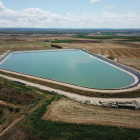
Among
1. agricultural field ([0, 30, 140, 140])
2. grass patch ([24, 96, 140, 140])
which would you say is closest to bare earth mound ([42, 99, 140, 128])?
agricultural field ([0, 30, 140, 140])

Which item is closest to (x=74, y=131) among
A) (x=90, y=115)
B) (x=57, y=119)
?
(x=57, y=119)

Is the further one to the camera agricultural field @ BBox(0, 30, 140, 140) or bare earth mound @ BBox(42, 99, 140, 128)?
bare earth mound @ BBox(42, 99, 140, 128)

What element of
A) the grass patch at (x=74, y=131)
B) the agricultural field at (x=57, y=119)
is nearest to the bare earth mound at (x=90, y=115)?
the agricultural field at (x=57, y=119)

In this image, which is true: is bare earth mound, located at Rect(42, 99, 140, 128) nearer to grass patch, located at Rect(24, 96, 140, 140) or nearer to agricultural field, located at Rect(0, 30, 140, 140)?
agricultural field, located at Rect(0, 30, 140, 140)

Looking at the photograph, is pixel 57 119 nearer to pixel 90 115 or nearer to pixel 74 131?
pixel 74 131

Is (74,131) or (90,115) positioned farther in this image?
(90,115)

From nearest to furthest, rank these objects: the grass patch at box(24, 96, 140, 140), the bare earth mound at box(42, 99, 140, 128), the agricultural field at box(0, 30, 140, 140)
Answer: the grass patch at box(24, 96, 140, 140)
the agricultural field at box(0, 30, 140, 140)
the bare earth mound at box(42, 99, 140, 128)
